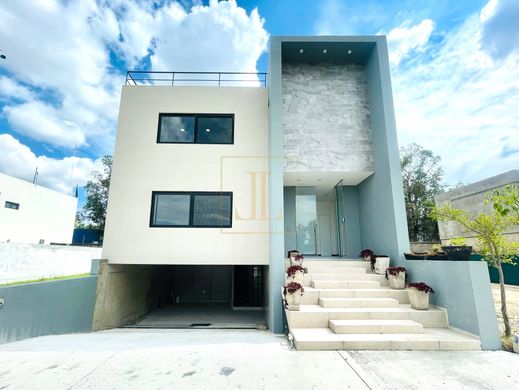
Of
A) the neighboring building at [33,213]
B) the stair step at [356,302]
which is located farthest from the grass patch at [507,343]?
the neighboring building at [33,213]

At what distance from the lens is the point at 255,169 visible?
6.32 metres

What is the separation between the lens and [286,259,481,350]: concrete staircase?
3246mm

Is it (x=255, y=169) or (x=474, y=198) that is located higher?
(x=474, y=198)

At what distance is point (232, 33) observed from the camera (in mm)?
8297

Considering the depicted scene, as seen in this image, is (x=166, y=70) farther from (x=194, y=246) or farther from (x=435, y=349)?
(x=435, y=349)

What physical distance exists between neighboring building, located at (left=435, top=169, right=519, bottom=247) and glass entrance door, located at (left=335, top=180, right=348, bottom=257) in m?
6.15

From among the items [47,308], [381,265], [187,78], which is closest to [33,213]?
[47,308]

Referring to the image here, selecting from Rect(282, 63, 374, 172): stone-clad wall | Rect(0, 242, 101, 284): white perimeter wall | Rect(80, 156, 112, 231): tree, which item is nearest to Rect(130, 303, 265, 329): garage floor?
Rect(0, 242, 101, 284): white perimeter wall

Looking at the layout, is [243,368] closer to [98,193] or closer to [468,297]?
[468,297]

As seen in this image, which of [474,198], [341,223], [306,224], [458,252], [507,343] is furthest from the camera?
[474,198]

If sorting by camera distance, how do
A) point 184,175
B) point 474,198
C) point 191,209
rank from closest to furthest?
point 191,209, point 184,175, point 474,198

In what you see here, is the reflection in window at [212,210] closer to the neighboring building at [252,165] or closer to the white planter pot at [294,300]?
the neighboring building at [252,165]

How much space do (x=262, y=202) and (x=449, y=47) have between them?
27.3ft

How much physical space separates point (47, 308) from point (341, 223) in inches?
298
